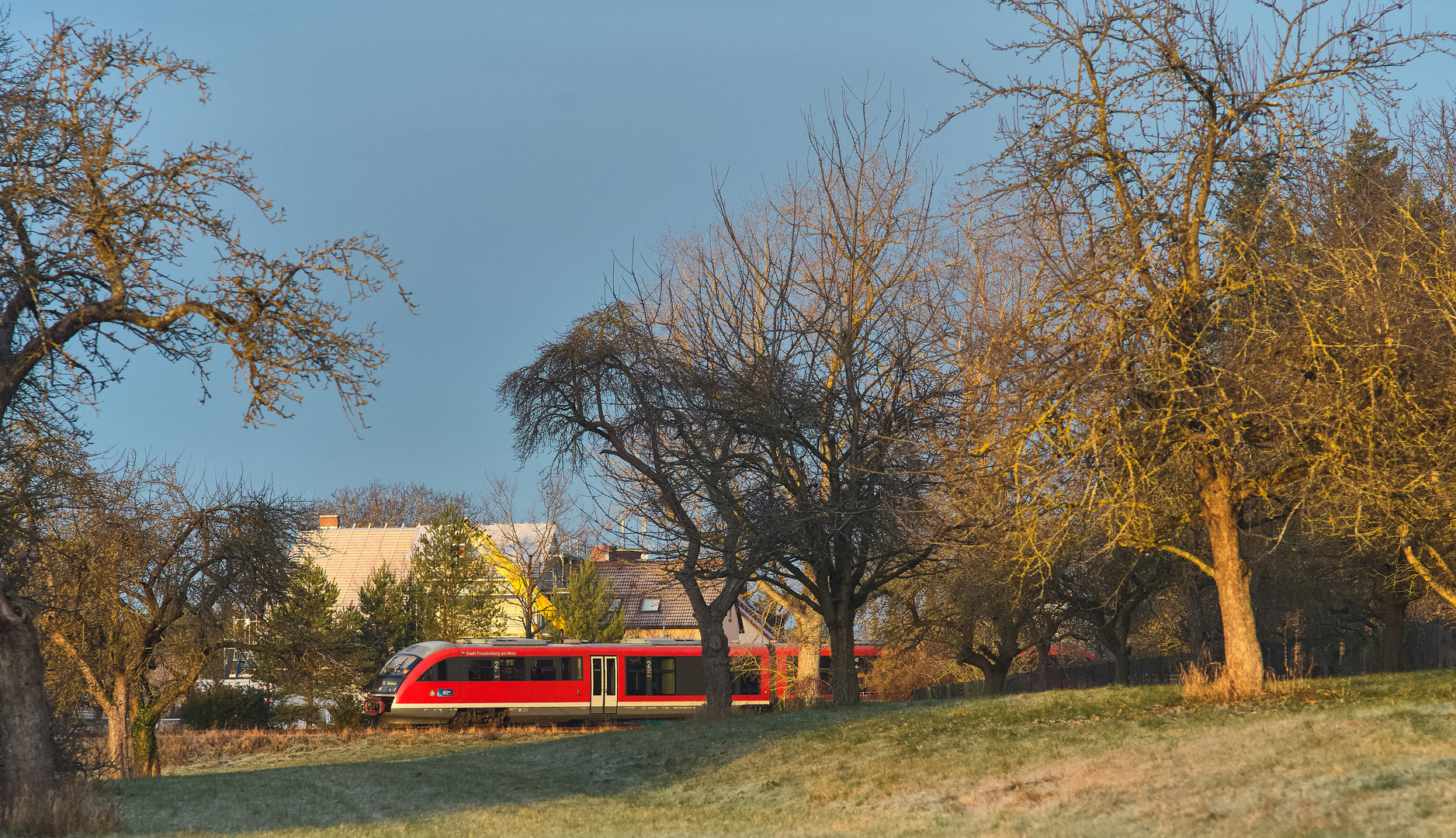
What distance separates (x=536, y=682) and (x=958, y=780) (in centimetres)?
2331

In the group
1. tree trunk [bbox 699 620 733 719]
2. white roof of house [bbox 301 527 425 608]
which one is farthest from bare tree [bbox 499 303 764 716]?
white roof of house [bbox 301 527 425 608]

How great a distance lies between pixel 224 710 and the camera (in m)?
35.9

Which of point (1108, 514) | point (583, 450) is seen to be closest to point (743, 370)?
point (583, 450)

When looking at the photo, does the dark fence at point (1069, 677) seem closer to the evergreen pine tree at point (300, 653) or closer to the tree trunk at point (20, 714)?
the evergreen pine tree at point (300, 653)

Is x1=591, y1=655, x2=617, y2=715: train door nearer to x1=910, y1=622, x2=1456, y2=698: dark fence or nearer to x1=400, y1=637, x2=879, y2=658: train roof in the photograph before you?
x1=400, y1=637, x2=879, y2=658: train roof

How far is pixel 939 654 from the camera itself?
37344 millimetres

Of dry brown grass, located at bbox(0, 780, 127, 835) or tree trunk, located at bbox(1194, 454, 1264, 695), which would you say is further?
tree trunk, located at bbox(1194, 454, 1264, 695)

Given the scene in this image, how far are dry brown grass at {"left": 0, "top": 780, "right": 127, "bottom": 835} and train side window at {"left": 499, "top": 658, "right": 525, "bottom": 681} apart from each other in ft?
75.1

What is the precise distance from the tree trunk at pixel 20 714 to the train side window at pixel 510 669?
74.7 feet

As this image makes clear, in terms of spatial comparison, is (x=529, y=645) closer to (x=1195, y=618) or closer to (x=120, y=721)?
(x=120, y=721)

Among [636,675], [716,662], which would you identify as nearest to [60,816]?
[716,662]

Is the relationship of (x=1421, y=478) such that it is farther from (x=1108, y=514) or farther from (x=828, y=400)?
(x=828, y=400)

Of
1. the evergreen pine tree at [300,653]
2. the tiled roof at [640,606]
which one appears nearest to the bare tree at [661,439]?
the evergreen pine tree at [300,653]

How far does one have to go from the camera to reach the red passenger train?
31.7 m
